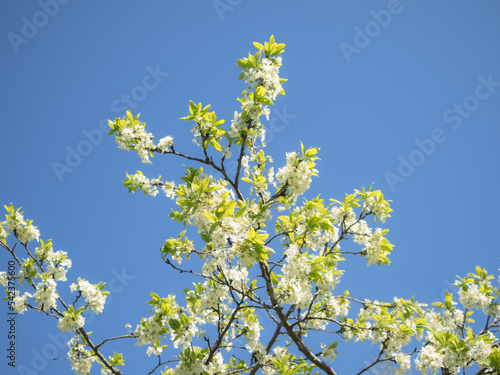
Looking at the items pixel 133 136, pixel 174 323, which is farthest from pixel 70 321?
pixel 133 136

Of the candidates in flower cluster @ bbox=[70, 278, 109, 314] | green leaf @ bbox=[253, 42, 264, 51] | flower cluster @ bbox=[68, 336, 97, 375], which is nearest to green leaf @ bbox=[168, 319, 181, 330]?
flower cluster @ bbox=[70, 278, 109, 314]

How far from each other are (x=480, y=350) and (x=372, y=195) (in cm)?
208

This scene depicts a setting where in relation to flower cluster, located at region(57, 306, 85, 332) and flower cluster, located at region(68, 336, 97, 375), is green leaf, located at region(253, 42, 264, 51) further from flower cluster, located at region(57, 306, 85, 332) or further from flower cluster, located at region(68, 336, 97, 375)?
flower cluster, located at region(68, 336, 97, 375)

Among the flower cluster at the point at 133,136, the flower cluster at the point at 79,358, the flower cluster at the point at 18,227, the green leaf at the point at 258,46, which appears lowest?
the flower cluster at the point at 79,358

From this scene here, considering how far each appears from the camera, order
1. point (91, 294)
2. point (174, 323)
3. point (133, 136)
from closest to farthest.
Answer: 1. point (174, 323)
2. point (133, 136)
3. point (91, 294)

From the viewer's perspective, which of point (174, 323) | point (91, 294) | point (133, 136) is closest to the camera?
point (174, 323)

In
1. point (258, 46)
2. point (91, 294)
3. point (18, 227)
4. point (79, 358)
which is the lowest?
point (79, 358)

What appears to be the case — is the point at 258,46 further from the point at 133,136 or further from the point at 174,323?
the point at 174,323

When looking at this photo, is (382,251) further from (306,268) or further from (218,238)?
(218,238)

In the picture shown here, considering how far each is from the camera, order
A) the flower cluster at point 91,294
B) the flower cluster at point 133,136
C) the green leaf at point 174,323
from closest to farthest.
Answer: the green leaf at point 174,323 → the flower cluster at point 133,136 → the flower cluster at point 91,294

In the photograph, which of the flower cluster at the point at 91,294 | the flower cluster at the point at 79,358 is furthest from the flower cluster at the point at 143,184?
the flower cluster at the point at 79,358

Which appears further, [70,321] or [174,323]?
[70,321]

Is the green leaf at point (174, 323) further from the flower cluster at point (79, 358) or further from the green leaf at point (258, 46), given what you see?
the green leaf at point (258, 46)

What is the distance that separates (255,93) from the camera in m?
4.04
